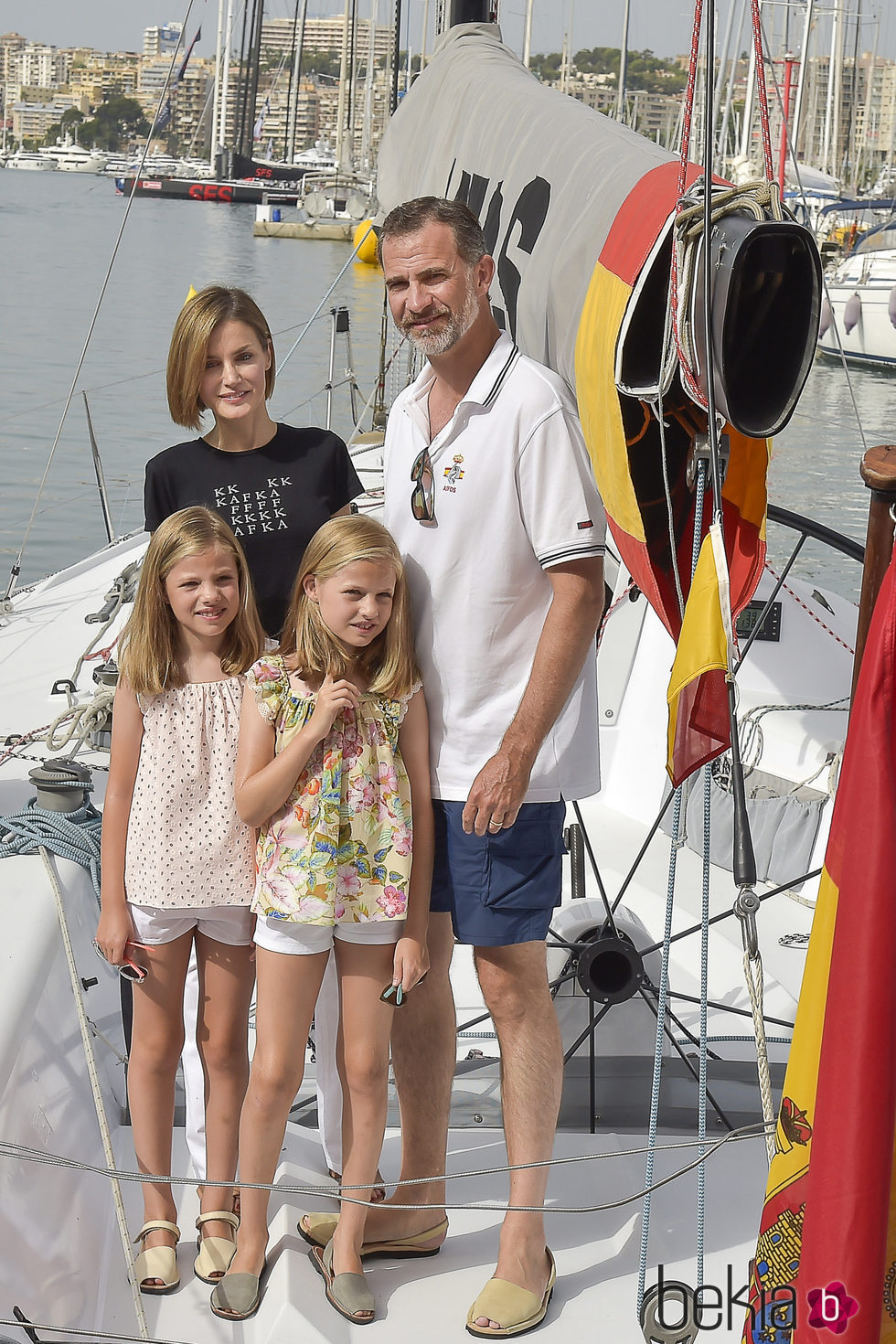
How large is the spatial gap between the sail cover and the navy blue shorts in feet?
1.20

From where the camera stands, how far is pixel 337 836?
1905mm

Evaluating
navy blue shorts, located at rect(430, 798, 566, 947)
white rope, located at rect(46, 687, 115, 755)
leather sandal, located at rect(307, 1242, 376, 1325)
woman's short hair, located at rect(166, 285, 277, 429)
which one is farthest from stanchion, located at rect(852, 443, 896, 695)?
white rope, located at rect(46, 687, 115, 755)

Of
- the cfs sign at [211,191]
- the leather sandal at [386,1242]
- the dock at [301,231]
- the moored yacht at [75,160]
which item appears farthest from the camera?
the moored yacht at [75,160]

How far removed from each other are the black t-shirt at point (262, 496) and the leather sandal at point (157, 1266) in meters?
0.90

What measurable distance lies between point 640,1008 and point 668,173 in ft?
5.24

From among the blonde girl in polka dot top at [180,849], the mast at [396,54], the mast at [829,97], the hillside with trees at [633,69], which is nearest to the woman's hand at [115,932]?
the blonde girl in polka dot top at [180,849]

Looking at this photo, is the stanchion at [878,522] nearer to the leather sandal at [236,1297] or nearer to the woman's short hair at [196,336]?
the woman's short hair at [196,336]

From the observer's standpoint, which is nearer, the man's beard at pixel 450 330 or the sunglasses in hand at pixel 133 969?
the man's beard at pixel 450 330

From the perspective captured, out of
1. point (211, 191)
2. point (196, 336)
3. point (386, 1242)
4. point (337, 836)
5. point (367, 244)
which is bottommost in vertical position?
point (386, 1242)

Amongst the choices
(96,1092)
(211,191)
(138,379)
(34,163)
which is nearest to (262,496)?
(96,1092)

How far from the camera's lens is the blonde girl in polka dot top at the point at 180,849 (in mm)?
1982

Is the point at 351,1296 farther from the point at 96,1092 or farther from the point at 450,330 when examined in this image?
the point at 450,330

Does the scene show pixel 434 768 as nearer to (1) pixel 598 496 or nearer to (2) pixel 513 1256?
(1) pixel 598 496

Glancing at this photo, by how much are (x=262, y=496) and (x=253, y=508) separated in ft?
0.08
